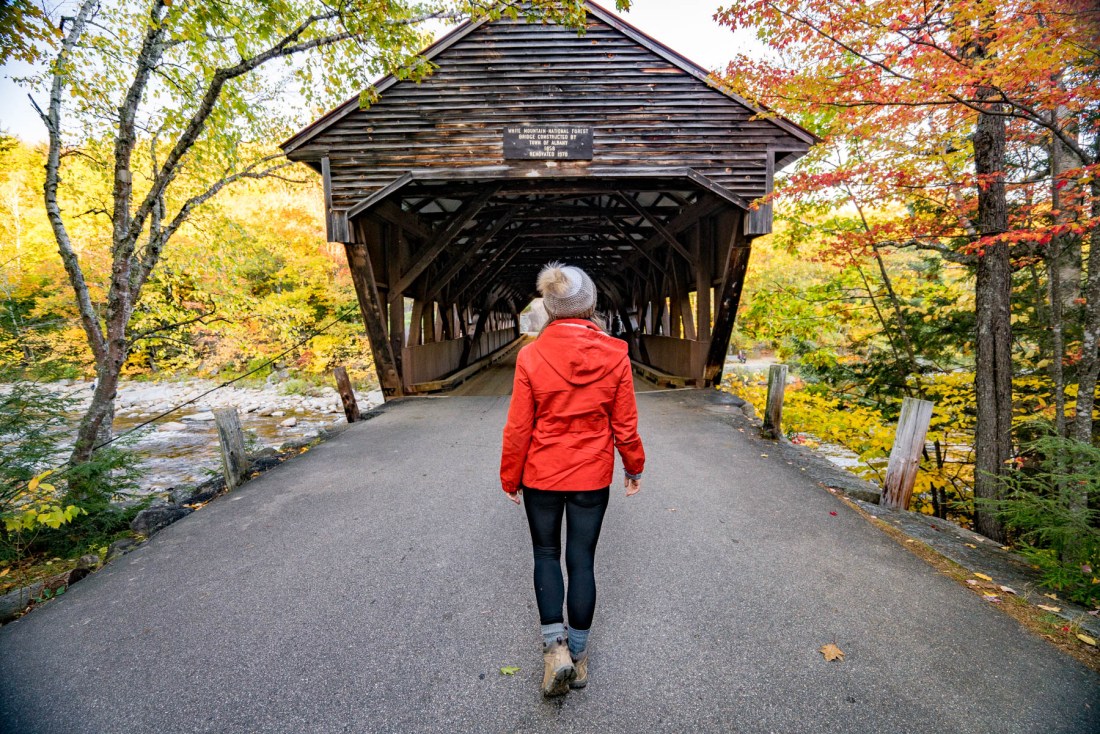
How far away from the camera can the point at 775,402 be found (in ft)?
18.9

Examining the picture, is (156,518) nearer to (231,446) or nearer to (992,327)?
(231,446)

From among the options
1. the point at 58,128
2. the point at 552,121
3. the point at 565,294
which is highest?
the point at 552,121

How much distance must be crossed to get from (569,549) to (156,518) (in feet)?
13.1

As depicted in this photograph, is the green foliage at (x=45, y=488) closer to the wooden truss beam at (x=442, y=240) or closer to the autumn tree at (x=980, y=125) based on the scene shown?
the wooden truss beam at (x=442, y=240)

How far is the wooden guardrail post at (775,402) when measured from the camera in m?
5.65

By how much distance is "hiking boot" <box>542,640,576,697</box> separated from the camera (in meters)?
1.85

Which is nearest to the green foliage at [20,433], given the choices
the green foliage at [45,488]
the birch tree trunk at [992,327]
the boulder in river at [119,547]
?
the green foliage at [45,488]

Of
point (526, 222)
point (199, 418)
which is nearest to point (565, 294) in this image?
point (526, 222)

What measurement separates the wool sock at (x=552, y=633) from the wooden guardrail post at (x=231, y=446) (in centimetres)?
400

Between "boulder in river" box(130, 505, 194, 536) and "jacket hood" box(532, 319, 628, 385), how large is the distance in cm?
397

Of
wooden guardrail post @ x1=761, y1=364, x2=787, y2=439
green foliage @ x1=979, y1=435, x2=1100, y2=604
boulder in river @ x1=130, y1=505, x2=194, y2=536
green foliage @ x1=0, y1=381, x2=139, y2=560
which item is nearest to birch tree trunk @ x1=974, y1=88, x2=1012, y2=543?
wooden guardrail post @ x1=761, y1=364, x2=787, y2=439

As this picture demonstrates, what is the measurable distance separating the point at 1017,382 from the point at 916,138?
337 centimetres

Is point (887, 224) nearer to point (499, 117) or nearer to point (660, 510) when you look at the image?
point (660, 510)

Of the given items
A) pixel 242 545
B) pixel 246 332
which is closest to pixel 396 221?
A: pixel 242 545
